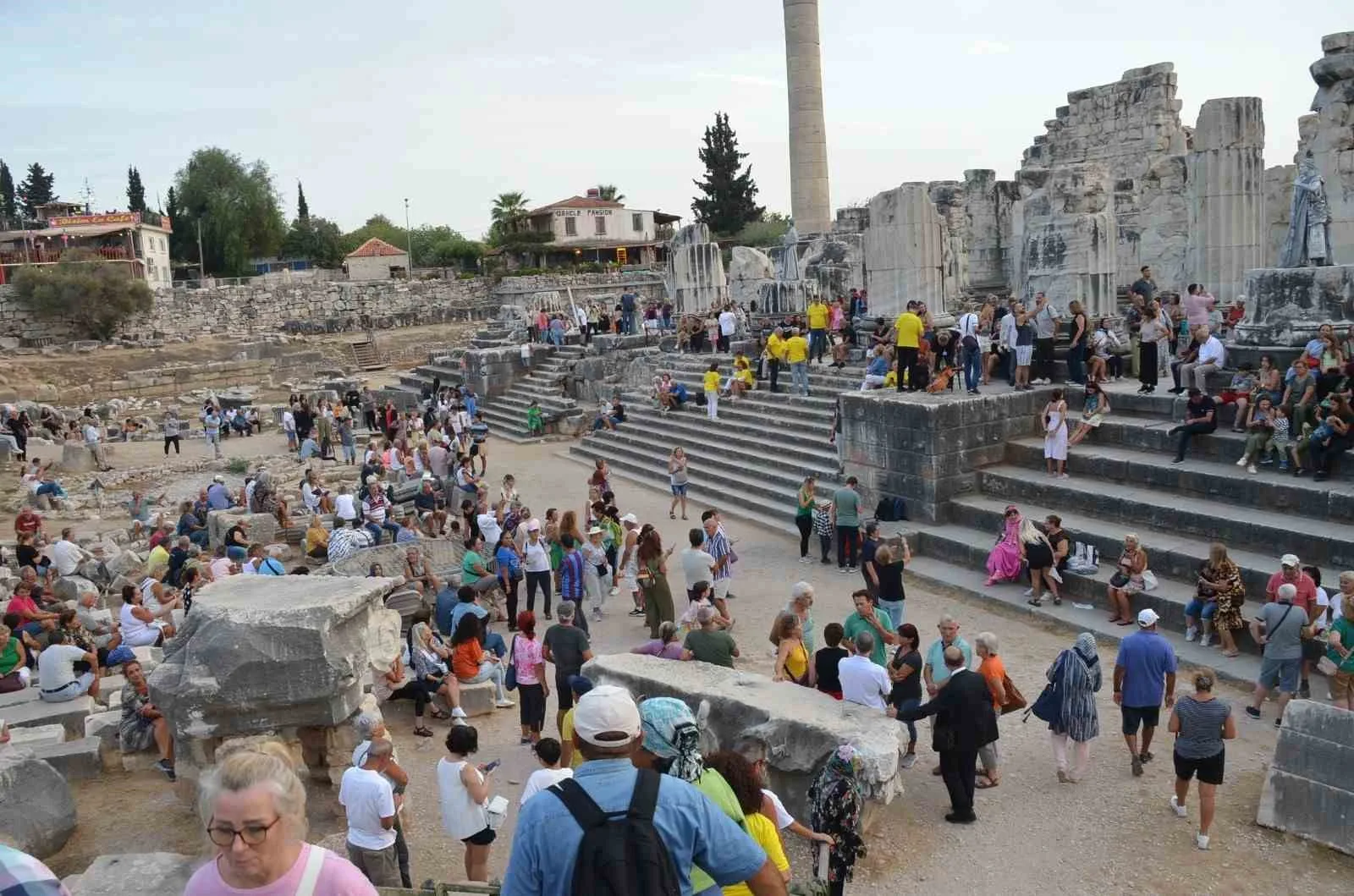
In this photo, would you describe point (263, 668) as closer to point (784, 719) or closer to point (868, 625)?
point (784, 719)

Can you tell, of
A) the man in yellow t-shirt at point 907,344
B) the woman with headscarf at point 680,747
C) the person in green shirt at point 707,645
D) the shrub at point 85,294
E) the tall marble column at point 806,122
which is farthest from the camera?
the shrub at point 85,294

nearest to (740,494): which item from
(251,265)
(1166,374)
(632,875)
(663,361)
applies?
(1166,374)

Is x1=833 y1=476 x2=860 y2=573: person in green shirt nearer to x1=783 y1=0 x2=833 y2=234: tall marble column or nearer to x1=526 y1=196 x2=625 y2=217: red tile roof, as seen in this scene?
x1=783 y1=0 x2=833 y2=234: tall marble column

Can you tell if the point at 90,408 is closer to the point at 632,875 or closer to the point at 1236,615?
the point at 1236,615

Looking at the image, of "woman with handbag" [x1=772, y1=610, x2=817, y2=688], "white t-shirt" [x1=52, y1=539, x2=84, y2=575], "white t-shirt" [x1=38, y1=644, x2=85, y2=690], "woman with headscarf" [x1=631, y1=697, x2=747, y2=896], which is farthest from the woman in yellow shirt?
"white t-shirt" [x1=52, y1=539, x2=84, y2=575]

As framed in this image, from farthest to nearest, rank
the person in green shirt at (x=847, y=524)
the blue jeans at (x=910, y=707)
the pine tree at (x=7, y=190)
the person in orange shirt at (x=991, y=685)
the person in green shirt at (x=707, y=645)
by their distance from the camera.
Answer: the pine tree at (x=7, y=190) < the person in green shirt at (x=847, y=524) < the person in green shirt at (x=707, y=645) < the blue jeans at (x=910, y=707) < the person in orange shirt at (x=991, y=685)

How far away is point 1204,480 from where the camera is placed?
424 inches

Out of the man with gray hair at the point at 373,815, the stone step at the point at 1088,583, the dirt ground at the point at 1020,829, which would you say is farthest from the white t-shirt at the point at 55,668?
the stone step at the point at 1088,583

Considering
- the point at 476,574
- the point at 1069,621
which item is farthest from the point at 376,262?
the point at 1069,621

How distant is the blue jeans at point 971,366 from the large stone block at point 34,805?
10.6 m

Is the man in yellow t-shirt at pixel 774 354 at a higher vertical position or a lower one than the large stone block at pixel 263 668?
higher

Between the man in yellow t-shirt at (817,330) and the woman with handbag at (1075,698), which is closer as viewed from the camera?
the woman with handbag at (1075,698)

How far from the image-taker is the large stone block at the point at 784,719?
6125 millimetres

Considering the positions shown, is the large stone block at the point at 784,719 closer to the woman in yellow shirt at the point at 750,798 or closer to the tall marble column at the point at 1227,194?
the woman in yellow shirt at the point at 750,798
